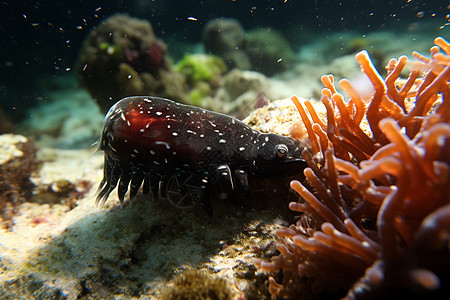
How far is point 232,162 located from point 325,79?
5.03 ft

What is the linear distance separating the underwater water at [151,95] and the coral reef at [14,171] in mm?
30

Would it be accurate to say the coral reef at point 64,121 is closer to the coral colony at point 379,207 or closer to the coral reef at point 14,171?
the coral reef at point 14,171

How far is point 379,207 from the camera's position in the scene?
198 centimetres

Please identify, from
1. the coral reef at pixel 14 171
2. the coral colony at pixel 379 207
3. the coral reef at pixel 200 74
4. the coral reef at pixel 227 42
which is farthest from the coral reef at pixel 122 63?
the coral colony at pixel 379 207

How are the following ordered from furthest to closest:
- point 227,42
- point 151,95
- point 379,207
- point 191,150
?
Answer: point 227,42 < point 151,95 < point 191,150 < point 379,207

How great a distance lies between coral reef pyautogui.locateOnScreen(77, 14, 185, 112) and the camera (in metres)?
8.52

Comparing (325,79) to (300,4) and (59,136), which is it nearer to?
(59,136)

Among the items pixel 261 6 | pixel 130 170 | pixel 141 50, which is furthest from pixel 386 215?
pixel 261 6

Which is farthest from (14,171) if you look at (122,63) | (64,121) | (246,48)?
(246,48)

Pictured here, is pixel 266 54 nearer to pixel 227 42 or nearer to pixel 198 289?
pixel 227 42

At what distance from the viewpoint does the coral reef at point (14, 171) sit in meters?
5.15

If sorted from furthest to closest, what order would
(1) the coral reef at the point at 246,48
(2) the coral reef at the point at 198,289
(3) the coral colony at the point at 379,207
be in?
1. (1) the coral reef at the point at 246,48
2. (2) the coral reef at the point at 198,289
3. (3) the coral colony at the point at 379,207

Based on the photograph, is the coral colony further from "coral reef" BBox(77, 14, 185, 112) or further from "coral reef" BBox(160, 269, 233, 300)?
"coral reef" BBox(77, 14, 185, 112)

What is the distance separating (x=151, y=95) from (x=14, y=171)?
5011 millimetres
